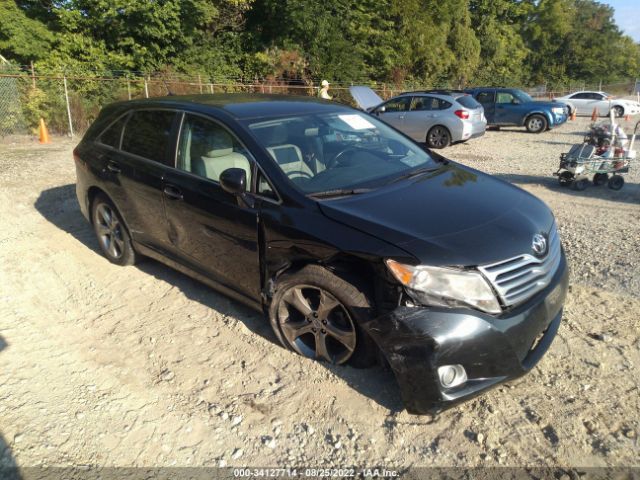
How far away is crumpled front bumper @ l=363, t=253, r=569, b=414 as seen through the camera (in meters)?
2.53

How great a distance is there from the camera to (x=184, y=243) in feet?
13.0

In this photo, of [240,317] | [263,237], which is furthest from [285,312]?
[240,317]

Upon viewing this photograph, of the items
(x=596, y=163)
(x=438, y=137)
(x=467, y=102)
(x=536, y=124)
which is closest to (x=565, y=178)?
(x=596, y=163)

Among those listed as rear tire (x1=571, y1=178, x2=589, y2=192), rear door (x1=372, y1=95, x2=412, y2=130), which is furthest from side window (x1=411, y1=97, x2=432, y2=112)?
rear tire (x1=571, y1=178, x2=589, y2=192)

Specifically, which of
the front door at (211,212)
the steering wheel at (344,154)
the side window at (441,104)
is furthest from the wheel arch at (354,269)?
the side window at (441,104)

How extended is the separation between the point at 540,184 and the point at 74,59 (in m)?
20.9

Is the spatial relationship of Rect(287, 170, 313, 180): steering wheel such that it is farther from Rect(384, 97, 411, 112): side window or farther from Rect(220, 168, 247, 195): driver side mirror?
Rect(384, 97, 411, 112): side window

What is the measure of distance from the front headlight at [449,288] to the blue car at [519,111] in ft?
56.3

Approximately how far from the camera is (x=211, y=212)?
11.8 feet

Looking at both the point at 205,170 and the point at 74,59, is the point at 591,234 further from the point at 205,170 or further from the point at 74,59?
the point at 74,59

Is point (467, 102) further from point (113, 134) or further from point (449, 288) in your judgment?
point (449, 288)

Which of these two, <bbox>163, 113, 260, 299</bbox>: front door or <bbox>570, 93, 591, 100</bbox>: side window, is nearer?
<bbox>163, 113, 260, 299</bbox>: front door

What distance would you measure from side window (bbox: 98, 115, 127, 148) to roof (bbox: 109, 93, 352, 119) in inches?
11.0

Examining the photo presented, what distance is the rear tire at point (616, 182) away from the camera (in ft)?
27.0
